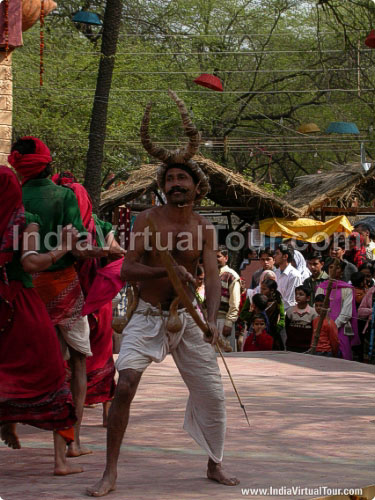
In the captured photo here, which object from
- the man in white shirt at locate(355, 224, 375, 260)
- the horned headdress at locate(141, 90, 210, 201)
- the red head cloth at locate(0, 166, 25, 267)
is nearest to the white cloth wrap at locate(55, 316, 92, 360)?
the red head cloth at locate(0, 166, 25, 267)

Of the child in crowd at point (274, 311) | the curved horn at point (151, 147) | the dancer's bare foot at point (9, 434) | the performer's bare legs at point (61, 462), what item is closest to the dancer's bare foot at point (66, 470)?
the performer's bare legs at point (61, 462)

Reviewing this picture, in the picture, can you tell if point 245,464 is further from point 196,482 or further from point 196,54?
point 196,54

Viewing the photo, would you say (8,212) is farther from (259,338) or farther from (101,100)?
(101,100)

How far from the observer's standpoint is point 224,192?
22234mm

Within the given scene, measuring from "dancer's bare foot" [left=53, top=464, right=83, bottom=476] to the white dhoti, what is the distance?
74cm

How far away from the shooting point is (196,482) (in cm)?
525

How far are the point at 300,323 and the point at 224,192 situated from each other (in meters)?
10.00

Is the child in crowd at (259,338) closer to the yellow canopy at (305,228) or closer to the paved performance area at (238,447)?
the paved performance area at (238,447)

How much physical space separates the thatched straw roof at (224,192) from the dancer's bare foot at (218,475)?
1504 centimetres

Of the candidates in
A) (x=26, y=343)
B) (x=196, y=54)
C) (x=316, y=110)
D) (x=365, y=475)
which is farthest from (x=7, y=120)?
(x=316, y=110)

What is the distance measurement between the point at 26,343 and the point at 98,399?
1.79m

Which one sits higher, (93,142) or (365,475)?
(93,142)

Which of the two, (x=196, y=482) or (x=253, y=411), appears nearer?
(x=196, y=482)

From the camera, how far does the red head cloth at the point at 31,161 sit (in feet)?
19.9
